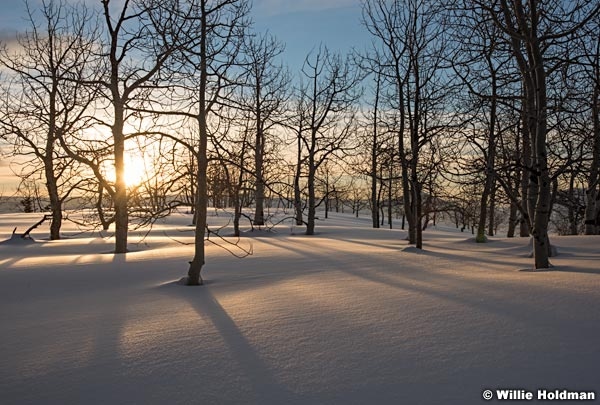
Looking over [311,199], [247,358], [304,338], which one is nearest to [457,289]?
[304,338]

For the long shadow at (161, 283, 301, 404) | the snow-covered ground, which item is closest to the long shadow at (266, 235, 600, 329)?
the snow-covered ground

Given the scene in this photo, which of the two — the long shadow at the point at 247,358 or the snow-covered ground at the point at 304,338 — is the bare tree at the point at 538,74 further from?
the long shadow at the point at 247,358

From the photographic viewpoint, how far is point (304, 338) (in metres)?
3.32

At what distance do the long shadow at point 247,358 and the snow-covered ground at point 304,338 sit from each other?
1 cm

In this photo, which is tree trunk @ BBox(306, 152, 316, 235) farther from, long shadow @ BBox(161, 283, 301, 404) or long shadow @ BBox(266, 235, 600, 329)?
long shadow @ BBox(161, 283, 301, 404)

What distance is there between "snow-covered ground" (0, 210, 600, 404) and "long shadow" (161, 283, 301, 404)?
12mm

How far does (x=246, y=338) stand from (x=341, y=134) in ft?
51.6

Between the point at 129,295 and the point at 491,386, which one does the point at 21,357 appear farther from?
the point at 491,386

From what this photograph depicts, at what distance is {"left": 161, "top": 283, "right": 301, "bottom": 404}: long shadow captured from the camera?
244cm

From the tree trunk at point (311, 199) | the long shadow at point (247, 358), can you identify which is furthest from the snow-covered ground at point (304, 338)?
the tree trunk at point (311, 199)

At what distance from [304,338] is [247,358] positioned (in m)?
0.54

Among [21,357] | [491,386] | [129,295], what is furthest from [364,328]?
[129,295]

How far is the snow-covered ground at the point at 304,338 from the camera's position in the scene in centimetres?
251

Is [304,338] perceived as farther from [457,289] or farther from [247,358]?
[457,289]
